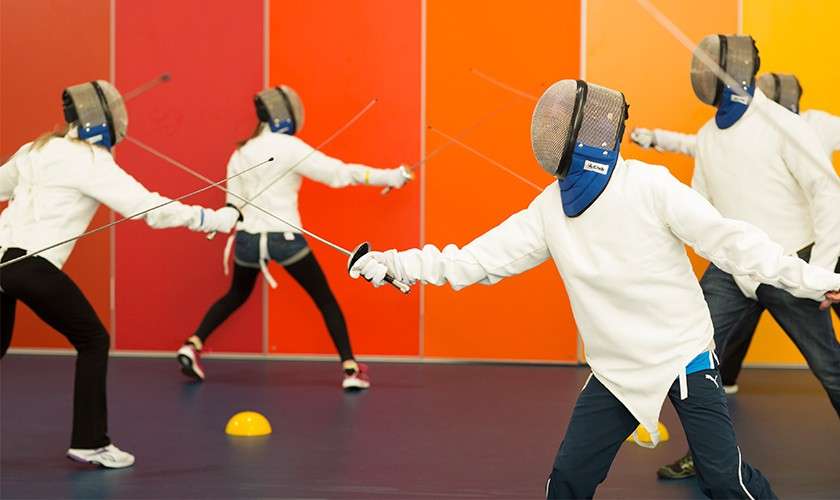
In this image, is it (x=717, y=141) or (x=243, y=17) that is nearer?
(x=717, y=141)

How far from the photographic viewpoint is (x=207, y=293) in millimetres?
6000

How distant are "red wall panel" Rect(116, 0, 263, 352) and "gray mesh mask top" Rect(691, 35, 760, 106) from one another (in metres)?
3.03

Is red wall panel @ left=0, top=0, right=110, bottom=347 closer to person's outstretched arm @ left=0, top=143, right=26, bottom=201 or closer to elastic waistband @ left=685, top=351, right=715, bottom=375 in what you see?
person's outstretched arm @ left=0, top=143, right=26, bottom=201

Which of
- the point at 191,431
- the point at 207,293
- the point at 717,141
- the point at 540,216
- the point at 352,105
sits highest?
the point at 352,105

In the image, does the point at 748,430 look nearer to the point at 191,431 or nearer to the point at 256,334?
the point at 191,431

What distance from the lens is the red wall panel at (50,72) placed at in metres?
6.00

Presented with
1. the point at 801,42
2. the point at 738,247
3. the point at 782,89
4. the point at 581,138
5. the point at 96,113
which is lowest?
the point at 738,247

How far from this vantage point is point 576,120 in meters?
2.43

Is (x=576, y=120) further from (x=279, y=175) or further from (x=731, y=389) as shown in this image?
(x=731, y=389)

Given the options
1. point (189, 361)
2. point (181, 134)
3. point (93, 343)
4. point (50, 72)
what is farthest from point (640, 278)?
point (50, 72)

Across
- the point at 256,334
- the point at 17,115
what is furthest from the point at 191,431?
the point at 17,115

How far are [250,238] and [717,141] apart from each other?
234 centimetres

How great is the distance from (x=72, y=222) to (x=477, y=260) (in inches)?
60.9

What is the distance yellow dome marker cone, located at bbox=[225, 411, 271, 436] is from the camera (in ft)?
13.1
